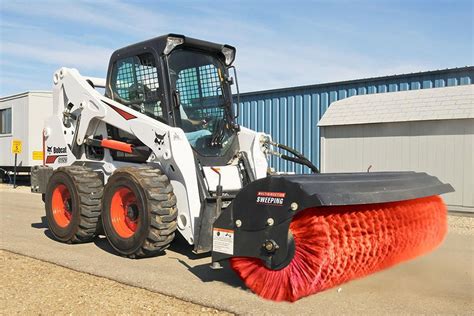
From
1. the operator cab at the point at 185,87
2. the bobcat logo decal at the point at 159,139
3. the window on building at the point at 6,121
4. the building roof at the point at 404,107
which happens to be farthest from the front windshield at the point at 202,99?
the window on building at the point at 6,121

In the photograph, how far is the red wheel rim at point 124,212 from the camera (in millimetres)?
5637

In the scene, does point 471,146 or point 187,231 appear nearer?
point 187,231

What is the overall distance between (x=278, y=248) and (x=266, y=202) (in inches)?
15.1

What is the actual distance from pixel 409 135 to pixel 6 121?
1373 centimetres

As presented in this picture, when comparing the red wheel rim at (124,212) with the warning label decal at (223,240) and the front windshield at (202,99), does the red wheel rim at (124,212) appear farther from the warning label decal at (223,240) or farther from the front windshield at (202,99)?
the warning label decal at (223,240)

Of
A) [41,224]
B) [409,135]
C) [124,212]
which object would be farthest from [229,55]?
A: [409,135]

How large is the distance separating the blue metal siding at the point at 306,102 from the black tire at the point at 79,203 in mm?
7640

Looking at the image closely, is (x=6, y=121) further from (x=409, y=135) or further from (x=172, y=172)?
(x=172, y=172)

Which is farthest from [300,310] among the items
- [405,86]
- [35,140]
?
[35,140]

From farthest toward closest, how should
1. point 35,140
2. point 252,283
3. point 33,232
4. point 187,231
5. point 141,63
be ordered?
point 35,140
point 33,232
point 141,63
point 187,231
point 252,283

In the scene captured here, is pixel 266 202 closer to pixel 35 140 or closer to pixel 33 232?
pixel 33 232

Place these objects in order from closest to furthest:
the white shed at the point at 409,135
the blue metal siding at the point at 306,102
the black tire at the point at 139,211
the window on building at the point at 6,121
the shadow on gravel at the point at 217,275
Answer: the shadow on gravel at the point at 217,275 → the black tire at the point at 139,211 → the white shed at the point at 409,135 → the blue metal siding at the point at 306,102 → the window on building at the point at 6,121

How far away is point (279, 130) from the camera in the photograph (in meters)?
14.3

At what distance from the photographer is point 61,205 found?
268 inches
